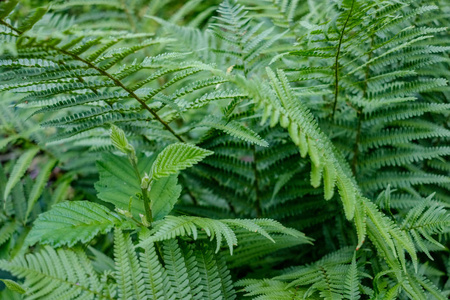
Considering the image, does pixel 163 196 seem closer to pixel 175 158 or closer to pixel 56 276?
pixel 175 158

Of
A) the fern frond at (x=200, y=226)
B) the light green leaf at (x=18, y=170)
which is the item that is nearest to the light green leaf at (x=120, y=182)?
the fern frond at (x=200, y=226)

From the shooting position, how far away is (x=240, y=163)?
4.57 ft

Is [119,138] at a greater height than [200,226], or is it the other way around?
[119,138]

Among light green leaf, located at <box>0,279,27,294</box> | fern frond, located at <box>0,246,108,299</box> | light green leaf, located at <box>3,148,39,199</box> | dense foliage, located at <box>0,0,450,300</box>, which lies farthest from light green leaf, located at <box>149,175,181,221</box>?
light green leaf, located at <box>3,148,39,199</box>

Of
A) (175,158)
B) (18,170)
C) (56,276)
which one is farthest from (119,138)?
(18,170)

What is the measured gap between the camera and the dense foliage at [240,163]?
936 millimetres

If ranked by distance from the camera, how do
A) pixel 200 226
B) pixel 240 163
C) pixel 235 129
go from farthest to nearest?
pixel 240 163 → pixel 235 129 → pixel 200 226

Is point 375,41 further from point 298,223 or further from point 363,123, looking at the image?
point 298,223

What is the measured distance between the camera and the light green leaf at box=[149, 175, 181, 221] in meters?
1.10

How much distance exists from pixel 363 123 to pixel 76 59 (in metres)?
0.98

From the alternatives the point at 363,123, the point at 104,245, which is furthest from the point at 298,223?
the point at 104,245

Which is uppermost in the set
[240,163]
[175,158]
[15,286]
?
[175,158]

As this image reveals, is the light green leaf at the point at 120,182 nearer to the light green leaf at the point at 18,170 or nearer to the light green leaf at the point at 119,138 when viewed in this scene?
the light green leaf at the point at 119,138

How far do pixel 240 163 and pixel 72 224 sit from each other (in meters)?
0.63
